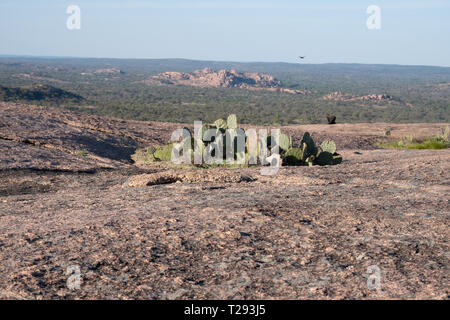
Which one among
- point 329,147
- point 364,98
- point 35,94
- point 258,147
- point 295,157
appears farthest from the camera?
point 364,98

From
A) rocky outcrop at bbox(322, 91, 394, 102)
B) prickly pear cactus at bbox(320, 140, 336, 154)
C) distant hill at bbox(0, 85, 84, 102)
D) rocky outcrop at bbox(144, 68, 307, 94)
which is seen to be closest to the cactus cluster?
prickly pear cactus at bbox(320, 140, 336, 154)

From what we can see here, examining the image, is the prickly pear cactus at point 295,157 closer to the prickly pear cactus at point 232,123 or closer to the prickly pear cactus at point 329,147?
the prickly pear cactus at point 329,147

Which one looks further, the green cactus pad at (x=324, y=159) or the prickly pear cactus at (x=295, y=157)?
the green cactus pad at (x=324, y=159)

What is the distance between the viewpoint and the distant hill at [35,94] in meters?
46.7

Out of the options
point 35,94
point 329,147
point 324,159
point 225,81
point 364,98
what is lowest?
point 324,159

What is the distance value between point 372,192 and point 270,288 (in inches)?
103

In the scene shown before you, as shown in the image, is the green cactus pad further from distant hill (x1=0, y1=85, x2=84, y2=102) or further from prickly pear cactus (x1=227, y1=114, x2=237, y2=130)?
distant hill (x1=0, y1=85, x2=84, y2=102)

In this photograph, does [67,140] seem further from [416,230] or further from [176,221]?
[416,230]

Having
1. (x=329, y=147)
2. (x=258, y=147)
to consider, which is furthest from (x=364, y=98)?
(x=258, y=147)

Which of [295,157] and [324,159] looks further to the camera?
[324,159]

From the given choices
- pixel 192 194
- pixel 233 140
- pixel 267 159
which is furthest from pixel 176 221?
pixel 233 140

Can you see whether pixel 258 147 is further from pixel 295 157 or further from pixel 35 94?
pixel 35 94

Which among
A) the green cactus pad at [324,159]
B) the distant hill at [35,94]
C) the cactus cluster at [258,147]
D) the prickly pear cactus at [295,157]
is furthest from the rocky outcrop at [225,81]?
the prickly pear cactus at [295,157]

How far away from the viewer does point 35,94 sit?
4984cm
